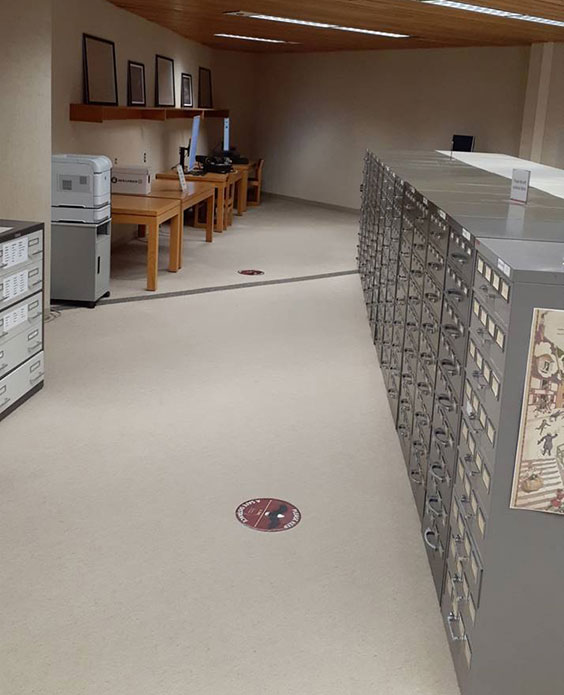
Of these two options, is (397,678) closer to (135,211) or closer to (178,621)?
(178,621)

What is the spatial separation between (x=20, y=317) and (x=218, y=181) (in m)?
5.82

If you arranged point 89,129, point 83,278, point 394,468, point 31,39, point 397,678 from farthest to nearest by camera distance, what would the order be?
point 89,129, point 83,278, point 31,39, point 394,468, point 397,678

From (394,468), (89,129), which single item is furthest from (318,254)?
(394,468)

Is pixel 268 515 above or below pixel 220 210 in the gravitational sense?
below

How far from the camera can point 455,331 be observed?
257cm

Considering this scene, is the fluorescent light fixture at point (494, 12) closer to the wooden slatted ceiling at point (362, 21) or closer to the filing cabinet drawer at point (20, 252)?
the wooden slatted ceiling at point (362, 21)

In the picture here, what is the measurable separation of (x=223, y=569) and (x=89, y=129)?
18.1 ft

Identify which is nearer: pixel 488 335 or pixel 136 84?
pixel 488 335

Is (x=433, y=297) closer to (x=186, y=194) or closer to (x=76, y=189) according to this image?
(x=76, y=189)

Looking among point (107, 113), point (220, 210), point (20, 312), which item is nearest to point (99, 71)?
point (107, 113)

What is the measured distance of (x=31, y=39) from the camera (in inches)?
200

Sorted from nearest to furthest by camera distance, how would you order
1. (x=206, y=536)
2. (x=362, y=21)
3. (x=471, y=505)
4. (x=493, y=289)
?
(x=493, y=289), (x=471, y=505), (x=206, y=536), (x=362, y=21)

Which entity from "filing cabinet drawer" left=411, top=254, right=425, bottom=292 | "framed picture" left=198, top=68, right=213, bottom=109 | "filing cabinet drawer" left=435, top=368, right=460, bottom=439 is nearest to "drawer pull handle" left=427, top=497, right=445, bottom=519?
"filing cabinet drawer" left=435, top=368, right=460, bottom=439

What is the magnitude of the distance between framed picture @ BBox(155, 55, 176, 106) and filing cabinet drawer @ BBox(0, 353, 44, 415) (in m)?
6.10
